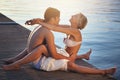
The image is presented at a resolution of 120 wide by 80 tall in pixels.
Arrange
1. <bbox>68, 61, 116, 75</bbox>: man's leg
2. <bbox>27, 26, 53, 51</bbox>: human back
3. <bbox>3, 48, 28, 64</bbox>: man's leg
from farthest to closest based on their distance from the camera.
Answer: <bbox>3, 48, 28, 64</bbox>: man's leg → <bbox>68, 61, 116, 75</bbox>: man's leg → <bbox>27, 26, 53, 51</bbox>: human back

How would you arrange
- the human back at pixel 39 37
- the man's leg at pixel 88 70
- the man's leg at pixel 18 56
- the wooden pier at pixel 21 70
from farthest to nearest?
the man's leg at pixel 18 56, the man's leg at pixel 88 70, the human back at pixel 39 37, the wooden pier at pixel 21 70

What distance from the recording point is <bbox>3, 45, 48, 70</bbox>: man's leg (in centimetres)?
616

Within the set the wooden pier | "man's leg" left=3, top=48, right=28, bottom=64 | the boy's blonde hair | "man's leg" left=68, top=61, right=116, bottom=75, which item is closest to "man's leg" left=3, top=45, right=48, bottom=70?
the wooden pier

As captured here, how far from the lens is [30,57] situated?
620cm

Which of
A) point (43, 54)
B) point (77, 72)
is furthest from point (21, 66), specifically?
point (77, 72)

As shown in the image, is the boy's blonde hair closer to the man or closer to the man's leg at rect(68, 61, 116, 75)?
the man

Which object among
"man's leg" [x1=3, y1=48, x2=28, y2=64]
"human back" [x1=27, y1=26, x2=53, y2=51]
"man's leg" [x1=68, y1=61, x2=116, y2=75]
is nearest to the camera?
"human back" [x1=27, y1=26, x2=53, y2=51]

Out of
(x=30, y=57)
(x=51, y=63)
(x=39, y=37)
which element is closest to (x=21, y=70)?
(x=30, y=57)

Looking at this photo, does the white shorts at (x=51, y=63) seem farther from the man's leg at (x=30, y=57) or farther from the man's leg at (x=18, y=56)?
the man's leg at (x=18, y=56)

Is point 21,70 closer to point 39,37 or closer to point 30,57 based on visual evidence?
point 30,57

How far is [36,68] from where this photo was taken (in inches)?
257

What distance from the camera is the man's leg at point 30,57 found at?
616 centimetres

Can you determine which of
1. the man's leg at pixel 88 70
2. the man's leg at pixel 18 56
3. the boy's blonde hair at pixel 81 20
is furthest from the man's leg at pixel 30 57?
the boy's blonde hair at pixel 81 20

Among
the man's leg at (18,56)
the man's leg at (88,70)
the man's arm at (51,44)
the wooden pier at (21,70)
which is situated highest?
the man's arm at (51,44)
